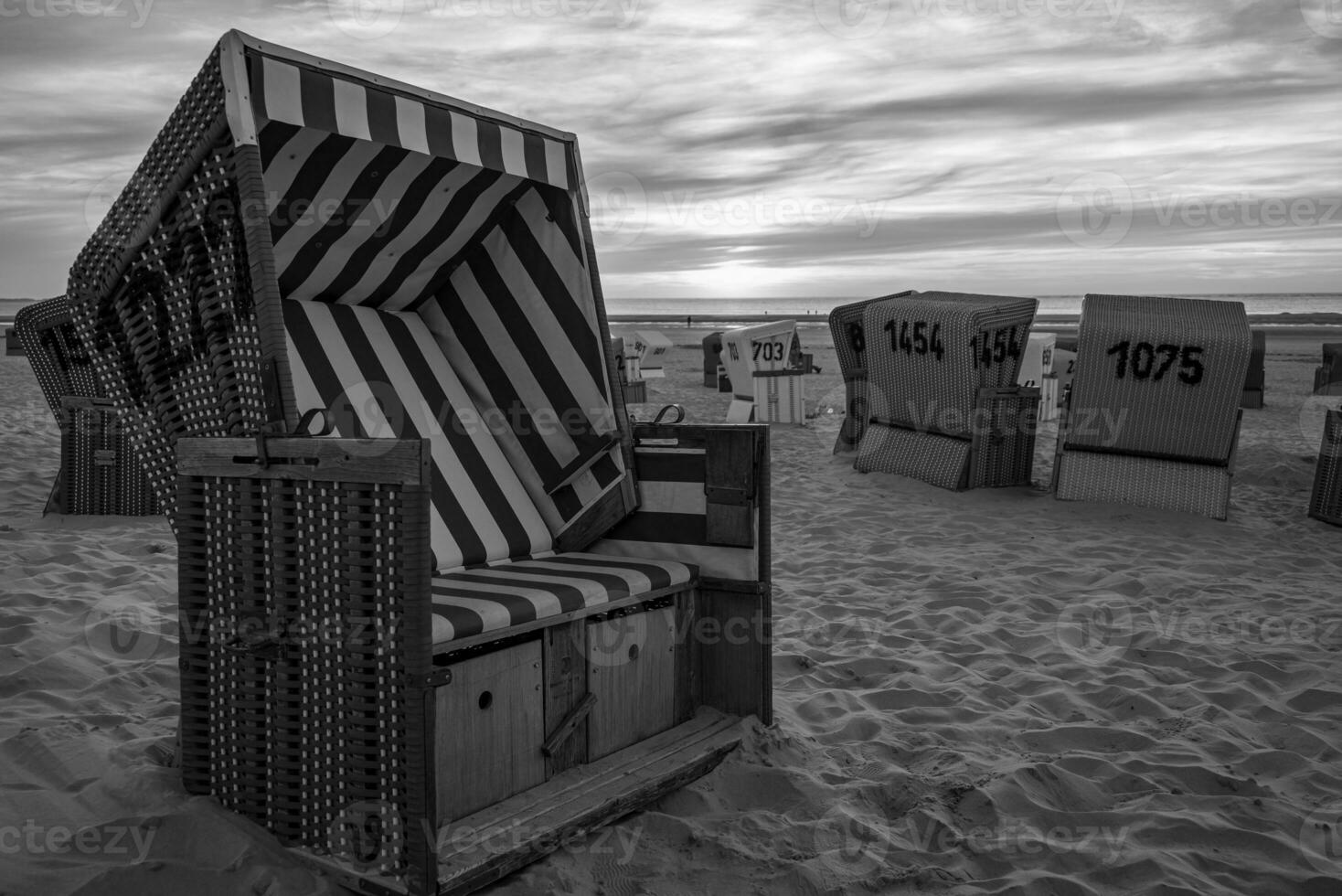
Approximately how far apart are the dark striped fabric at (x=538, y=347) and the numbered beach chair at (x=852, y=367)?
688cm

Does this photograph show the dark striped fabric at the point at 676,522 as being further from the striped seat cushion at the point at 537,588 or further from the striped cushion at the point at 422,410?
the striped cushion at the point at 422,410

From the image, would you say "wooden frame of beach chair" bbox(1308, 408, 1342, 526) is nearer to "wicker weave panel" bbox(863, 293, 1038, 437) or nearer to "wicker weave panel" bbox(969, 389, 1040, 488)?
"wicker weave panel" bbox(969, 389, 1040, 488)

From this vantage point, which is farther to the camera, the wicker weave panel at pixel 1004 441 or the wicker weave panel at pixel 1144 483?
the wicker weave panel at pixel 1004 441

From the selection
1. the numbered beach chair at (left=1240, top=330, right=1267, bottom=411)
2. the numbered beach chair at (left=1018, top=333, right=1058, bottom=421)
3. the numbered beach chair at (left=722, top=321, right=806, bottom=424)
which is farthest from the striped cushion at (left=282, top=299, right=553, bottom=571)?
the numbered beach chair at (left=1240, top=330, right=1267, bottom=411)

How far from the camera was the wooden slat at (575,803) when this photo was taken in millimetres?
2600

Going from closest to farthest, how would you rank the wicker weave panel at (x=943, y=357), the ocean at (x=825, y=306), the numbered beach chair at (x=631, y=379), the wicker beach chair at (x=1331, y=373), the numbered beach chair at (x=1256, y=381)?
the wicker weave panel at (x=943, y=357) < the numbered beach chair at (x=1256, y=381) < the wicker beach chair at (x=1331, y=373) < the numbered beach chair at (x=631, y=379) < the ocean at (x=825, y=306)

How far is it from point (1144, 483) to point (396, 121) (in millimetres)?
7003

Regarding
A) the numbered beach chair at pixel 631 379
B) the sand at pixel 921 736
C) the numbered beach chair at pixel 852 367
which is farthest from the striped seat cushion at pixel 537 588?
the numbered beach chair at pixel 631 379

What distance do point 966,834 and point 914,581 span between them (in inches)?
118

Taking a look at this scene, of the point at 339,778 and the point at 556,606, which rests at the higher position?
the point at 556,606

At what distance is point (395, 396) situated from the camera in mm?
3928

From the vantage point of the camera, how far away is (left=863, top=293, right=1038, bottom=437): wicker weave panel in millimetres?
8844

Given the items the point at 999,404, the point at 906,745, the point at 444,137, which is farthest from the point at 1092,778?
the point at 999,404

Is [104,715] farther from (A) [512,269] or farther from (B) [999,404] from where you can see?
(B) [999,404]
